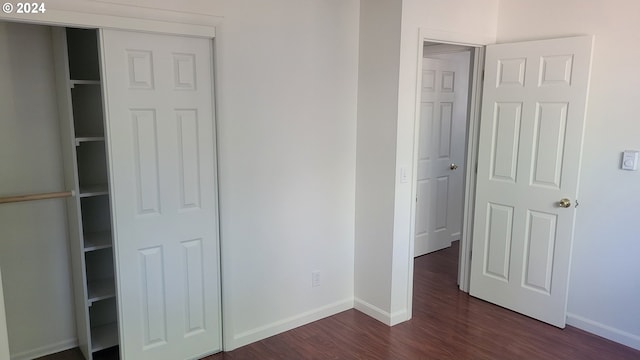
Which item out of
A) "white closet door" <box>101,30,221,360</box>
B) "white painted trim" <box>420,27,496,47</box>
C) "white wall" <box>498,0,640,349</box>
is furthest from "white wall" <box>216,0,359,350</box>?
"white wall" <box>498,0,640,349</box>

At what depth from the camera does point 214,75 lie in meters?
2.75

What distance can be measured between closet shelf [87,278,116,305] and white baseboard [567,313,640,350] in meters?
3.30

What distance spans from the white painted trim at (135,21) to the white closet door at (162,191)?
0.06 meters

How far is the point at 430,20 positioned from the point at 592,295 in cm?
234

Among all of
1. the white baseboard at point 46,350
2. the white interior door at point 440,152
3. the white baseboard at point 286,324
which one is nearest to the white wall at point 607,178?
the white interior door at point 440,152

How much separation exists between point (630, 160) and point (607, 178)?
194mm

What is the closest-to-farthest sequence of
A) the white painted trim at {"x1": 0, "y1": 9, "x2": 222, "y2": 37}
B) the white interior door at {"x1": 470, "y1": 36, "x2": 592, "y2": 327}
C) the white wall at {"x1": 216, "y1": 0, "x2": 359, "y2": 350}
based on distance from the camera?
the white painted trim at {"x1": 0, "y1": 9, "x2": 222, "y2": 37}, the white wall at {"x1": 216, "y1": 0, "x2": 359, "y2": 350}, the white interior door at {"x1": 470, "y1": 36, "x2": 592, "y2": 327}

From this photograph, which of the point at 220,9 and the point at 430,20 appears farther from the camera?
the point at 430,20

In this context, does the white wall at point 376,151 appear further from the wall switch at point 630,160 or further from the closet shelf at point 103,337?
the closet shelf at point 103,337

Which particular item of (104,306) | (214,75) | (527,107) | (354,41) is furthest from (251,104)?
(527,107)

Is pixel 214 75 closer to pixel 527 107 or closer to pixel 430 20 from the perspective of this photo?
pixel 430 20

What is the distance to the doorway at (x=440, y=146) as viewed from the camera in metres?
4.65

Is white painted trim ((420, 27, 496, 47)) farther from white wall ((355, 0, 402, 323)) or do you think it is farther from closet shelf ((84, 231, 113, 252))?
closet shelf ((84, 231, 113, 252))

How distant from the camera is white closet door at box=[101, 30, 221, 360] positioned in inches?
97.8
